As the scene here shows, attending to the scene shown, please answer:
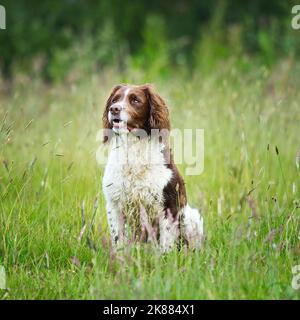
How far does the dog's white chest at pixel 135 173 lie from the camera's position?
430 centimetres

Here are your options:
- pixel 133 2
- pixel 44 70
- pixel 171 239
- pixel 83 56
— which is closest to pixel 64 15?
pixel 133 2

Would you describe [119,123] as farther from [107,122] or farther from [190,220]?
[190,220]

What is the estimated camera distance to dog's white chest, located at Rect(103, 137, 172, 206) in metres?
4.30

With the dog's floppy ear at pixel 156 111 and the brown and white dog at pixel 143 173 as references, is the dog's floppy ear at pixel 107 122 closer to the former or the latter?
the brown and white dog at pixel 143 173

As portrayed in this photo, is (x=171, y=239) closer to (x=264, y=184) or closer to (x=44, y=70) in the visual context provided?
(x=264, y=184)

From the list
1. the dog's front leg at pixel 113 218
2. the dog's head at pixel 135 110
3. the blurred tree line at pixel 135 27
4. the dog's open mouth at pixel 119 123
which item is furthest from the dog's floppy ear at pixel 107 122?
the blurred tree line at pixel 135 27

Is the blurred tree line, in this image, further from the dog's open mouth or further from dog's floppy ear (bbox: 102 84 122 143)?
the dog's open mouth

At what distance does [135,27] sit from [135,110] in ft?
42.4

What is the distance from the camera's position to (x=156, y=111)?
14.7 ft

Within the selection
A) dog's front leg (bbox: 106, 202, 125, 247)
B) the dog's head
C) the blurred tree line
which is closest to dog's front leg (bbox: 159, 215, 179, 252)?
dog's front leg (bbox: 106, 202, 125, 247)

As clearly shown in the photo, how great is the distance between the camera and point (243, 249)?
3.66m
